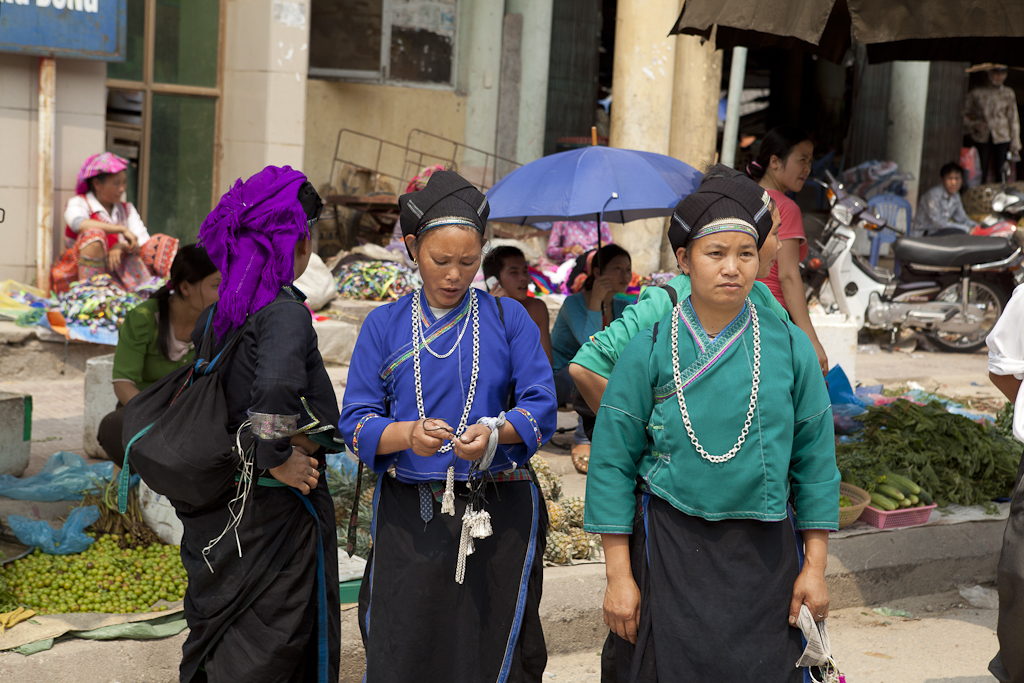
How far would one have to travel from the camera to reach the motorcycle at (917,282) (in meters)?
10.6

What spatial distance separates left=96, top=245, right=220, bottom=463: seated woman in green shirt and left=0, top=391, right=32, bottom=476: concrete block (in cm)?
72

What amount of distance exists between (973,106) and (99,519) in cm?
1433

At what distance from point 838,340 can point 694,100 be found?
3.83 m

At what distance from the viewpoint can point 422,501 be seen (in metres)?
2.54

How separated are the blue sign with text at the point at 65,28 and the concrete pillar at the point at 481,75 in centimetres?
492

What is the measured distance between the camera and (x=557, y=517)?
14.7 feet

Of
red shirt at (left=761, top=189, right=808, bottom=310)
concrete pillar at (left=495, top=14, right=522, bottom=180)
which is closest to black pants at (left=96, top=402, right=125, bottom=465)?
red shirt at (left=761, top=189, right=808, bottom=310)

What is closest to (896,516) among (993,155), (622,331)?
(622,331)

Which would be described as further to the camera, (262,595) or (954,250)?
(954,250)

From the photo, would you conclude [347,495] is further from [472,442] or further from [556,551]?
[472,442]

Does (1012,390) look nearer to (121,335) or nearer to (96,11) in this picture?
(121,335)


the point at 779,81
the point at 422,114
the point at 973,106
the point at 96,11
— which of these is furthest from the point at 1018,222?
the point at 96,11

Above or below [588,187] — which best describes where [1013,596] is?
below

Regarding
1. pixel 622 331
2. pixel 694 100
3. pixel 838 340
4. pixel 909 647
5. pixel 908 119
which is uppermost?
pixel 908 119
